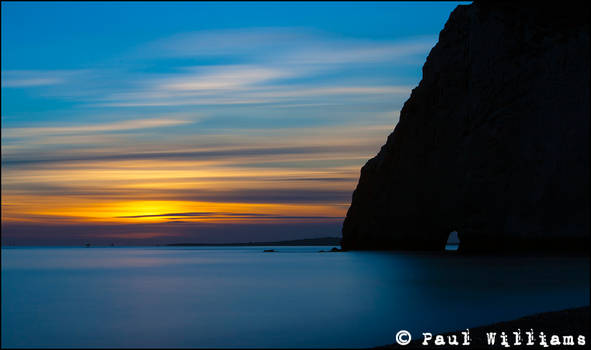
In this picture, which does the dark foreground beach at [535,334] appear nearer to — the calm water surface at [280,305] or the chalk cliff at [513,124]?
the calm water surface at [280,305]

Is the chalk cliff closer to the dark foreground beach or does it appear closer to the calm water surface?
the calm water surface

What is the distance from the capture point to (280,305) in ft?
73.6

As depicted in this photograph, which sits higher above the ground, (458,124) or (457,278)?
(458,124)

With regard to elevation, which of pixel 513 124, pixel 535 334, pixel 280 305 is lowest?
pixel 280 305

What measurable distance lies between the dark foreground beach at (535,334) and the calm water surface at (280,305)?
6.89 feet

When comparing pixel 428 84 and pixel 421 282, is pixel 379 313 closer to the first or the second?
pixel 421 282

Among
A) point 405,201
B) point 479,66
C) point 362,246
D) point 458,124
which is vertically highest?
point 479,66

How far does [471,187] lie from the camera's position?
47.7m

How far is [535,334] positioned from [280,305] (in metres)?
11.5

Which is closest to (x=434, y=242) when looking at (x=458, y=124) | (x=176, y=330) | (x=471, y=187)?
(x=458, y=124)

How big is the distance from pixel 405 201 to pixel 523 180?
20.2m

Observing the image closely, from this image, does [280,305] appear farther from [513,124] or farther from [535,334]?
[513,124]

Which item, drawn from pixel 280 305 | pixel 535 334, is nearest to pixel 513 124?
pixel 280 305

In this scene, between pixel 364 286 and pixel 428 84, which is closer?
pixel 364 286
